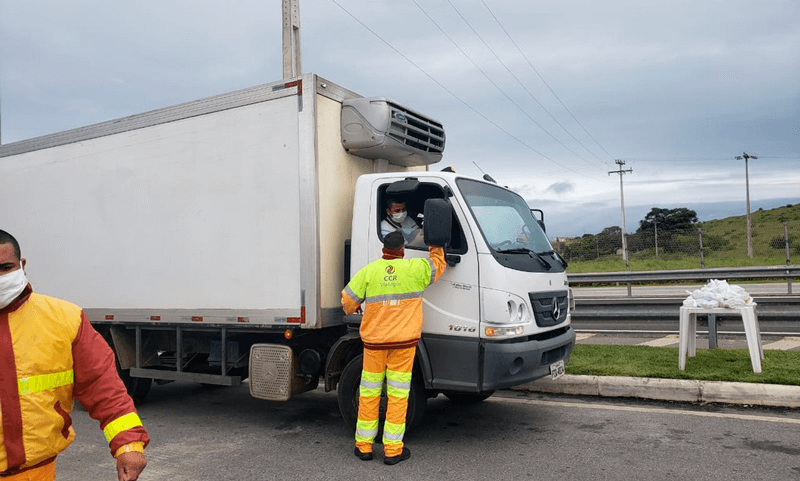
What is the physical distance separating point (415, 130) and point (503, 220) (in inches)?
50.9

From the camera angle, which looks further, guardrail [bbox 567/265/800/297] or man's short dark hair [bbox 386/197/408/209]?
guardrail [bbox 567/265/800/297]

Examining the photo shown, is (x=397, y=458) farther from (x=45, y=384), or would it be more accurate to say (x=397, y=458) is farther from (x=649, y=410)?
(x=45, y=384)

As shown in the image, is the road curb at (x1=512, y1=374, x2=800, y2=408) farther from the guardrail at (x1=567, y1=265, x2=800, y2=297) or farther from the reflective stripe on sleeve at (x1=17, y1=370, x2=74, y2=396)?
the guardrail at (x1=567, y1=265, x2=800, y2=297)

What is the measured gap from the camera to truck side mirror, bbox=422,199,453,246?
4.90 metres

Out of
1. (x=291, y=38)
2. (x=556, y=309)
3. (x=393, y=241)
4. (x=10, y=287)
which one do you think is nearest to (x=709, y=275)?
(x=556, y=309)

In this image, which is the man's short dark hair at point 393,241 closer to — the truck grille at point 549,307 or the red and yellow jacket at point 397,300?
the red and yellow jacket at point 397,300

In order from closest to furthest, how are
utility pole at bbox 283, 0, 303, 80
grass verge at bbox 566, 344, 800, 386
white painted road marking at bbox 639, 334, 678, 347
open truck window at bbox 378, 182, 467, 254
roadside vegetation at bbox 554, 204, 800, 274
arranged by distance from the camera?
open truck window at bbox 378, 182, 467, 254, grass verge at bbox 566, 344, 800, 386, white painted road marking at bbox 639, 334, 678, 347, utility pole at bbox 283, 0, 303, 80, roadside vegetation at bbox 554, 204, 800, 274

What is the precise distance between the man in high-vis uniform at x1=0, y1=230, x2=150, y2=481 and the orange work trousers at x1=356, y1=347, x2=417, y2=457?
274 centimetres

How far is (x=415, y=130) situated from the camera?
6211mm

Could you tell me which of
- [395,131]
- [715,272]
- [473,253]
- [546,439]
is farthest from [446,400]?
[715,272]

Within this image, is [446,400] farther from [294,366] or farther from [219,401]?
[219,401]

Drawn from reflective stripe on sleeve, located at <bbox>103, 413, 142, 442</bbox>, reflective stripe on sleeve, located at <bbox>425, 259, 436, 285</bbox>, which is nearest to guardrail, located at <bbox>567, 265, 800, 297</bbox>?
reflective stripe on sleeve, located at <bbox>425, 259, 436, 285</bbox>

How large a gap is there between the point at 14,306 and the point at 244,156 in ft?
12.7

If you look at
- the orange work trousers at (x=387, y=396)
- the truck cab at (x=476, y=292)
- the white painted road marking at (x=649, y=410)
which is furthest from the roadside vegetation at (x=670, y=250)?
the orange work trousers at (x=387, y=396)
